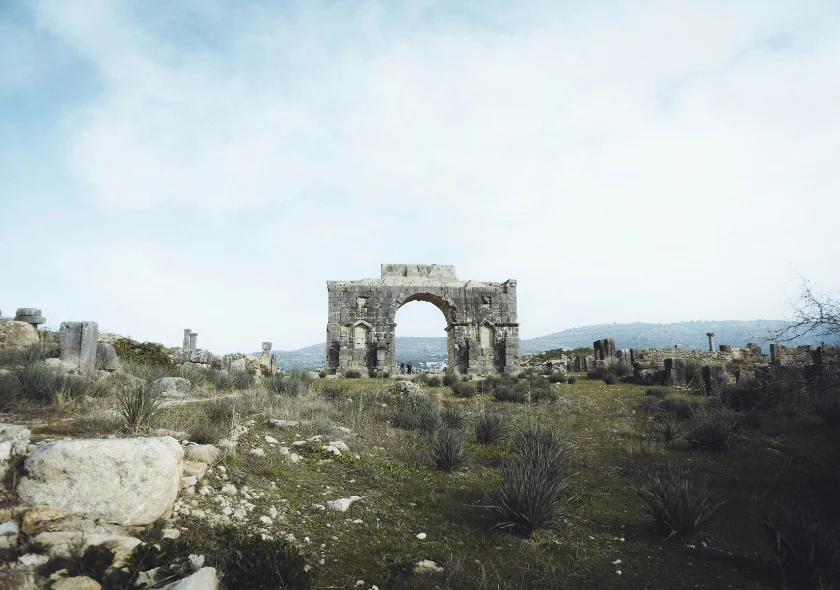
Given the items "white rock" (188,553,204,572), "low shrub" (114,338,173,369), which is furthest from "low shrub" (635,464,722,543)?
"low shrub" (114,338,173,369)

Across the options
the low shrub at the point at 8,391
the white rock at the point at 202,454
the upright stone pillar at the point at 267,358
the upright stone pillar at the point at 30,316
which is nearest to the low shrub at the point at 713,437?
the white rock at the point at 202,454

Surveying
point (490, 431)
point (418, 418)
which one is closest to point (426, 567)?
point (490, 431)

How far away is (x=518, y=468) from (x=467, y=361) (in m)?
17.4

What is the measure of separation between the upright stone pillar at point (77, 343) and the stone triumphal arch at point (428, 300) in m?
11.3

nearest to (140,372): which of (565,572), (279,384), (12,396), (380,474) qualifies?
(279,384)

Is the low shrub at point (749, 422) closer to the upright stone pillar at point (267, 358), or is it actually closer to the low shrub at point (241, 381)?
the low shrub at point (241, 381)

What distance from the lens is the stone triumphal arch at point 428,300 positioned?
21.6 m

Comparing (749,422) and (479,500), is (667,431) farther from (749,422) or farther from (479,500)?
(479,500)

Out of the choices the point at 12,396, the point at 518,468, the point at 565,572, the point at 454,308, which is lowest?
the point at 565,572

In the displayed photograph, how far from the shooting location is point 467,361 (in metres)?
22.1

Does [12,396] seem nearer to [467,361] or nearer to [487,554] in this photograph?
[487,554]

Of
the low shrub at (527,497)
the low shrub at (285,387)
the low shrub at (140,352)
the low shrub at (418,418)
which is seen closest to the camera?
the low shrub at (527,497)

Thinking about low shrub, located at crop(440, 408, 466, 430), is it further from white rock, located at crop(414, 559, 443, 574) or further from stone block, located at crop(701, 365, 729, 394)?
stone block, located at crop(701, 365, 729, 394)

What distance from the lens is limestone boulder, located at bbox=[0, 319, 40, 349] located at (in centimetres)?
1161
